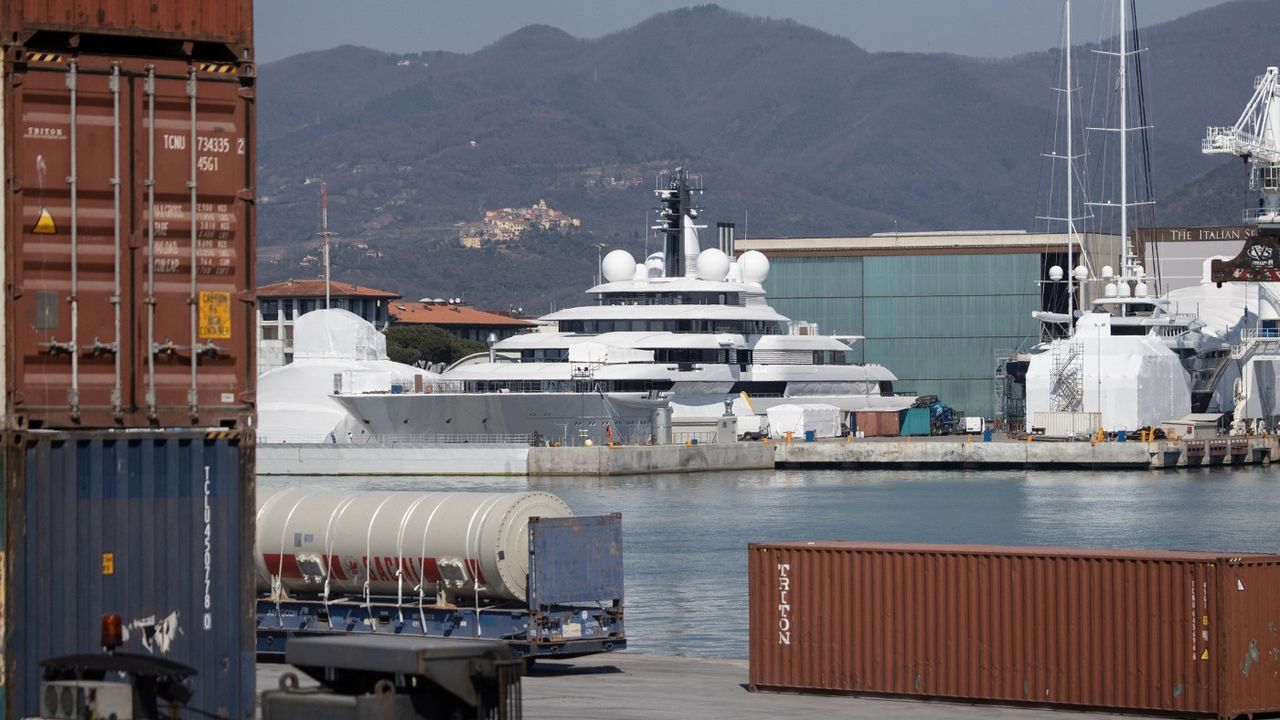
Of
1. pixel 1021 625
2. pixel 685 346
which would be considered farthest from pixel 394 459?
pixel 1021 625

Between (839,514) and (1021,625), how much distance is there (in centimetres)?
4036

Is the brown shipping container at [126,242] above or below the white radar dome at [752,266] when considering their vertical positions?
below

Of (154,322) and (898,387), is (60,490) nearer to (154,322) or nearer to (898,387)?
(154,322)

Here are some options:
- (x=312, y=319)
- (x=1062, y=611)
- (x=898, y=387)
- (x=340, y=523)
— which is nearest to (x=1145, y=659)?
(x=1062, y=611)

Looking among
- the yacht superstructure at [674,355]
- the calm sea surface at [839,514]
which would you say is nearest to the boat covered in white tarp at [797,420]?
the yacht superstructure at [674,355]

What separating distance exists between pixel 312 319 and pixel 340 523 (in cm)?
7761

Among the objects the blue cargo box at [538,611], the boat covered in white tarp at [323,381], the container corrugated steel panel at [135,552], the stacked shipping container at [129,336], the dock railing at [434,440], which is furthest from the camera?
the boat covered in white tarp at [323,381]

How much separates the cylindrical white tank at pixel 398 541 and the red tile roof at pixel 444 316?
15028cm

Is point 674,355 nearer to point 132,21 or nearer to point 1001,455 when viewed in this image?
point 1001,455

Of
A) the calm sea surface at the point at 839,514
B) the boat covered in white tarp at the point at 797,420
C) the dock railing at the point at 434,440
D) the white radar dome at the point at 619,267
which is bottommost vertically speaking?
the calm sea surface at the point at 839,514

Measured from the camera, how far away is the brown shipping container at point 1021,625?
20750mm

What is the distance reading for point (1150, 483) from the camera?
3127 inches

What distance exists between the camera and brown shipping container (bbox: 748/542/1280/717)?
2075 cm

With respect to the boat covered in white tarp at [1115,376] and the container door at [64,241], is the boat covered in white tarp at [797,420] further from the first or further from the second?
the container door at [64,241]
